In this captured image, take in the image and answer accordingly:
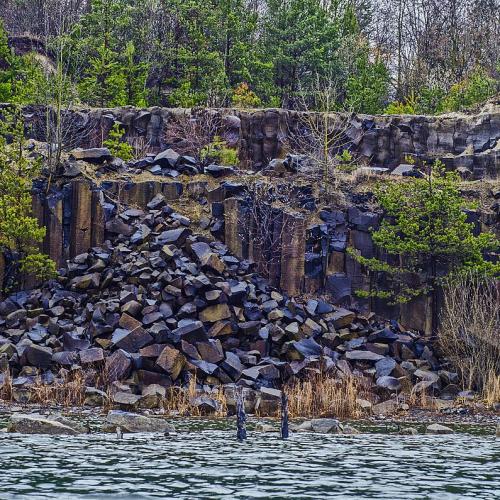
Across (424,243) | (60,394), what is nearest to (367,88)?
(424,243)

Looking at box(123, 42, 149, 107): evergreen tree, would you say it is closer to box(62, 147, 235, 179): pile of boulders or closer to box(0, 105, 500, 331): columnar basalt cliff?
box(0, 105, 500, 331): columnar basalt cliff

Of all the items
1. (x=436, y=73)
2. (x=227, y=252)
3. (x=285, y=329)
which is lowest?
(x=285, y=329)

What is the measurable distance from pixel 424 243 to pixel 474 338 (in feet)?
18.6

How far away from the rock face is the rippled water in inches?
28.3

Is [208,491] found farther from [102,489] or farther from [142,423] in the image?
[142,423]

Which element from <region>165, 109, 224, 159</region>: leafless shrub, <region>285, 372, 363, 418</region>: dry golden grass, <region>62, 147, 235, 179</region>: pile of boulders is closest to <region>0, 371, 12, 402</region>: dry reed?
<region>285, 372, 363, 418</region>: dry golden grass

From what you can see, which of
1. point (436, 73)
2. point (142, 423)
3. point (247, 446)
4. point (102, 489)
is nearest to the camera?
point (102, 489)

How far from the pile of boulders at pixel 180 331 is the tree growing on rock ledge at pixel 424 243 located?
2.09m

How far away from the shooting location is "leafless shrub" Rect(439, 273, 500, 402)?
109 feet

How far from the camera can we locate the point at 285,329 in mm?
34031

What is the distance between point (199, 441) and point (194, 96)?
3715 cm

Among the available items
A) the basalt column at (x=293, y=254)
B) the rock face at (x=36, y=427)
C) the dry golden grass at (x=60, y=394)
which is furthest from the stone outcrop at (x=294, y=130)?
the rock face at (x=36, y=427)

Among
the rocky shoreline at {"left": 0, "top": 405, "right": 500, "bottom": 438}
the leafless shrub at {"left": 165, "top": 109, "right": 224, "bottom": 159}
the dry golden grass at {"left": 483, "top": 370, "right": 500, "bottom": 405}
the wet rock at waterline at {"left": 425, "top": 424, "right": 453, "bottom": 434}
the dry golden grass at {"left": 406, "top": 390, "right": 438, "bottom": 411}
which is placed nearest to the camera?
the rocky shoreline at {"left": 0, "top": 405, "right": 500, "bottom": 438}

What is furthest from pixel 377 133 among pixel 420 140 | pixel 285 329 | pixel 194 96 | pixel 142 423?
pixel 142 423
